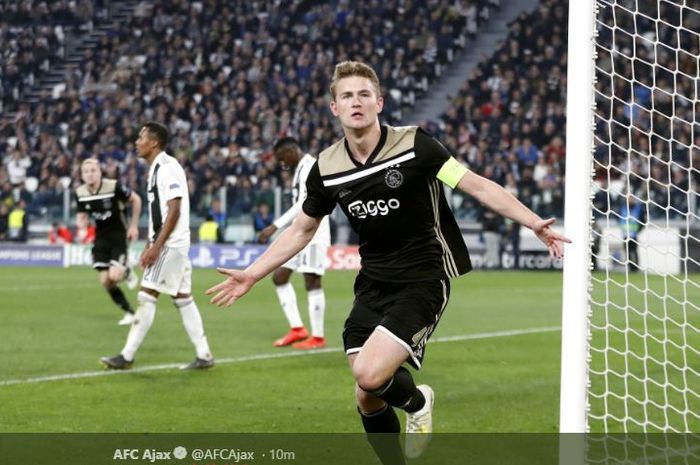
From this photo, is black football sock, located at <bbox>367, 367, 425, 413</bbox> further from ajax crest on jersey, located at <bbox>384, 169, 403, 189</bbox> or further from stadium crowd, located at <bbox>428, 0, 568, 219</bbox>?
stadium crowd, located at <bbox>428, 0, 568, 219</bbox>

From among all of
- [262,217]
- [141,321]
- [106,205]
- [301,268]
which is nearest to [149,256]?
[141,321]

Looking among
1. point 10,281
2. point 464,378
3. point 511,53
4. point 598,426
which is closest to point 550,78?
point 511,53

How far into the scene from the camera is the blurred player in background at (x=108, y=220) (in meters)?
14.6

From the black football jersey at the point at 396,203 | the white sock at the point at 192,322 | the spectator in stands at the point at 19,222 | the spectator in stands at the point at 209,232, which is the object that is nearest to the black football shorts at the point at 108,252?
the white sock at the point at 192,322

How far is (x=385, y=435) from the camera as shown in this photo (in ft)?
19.9

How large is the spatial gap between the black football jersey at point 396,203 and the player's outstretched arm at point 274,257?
0.08 m

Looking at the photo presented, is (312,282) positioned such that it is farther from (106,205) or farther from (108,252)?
(106,205)

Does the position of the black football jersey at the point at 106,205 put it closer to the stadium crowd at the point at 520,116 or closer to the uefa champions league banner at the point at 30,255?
the stadium crowd at the point at 520,116

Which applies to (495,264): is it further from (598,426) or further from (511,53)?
(598,426)

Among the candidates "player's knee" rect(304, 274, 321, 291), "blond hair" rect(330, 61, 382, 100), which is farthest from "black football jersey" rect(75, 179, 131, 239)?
"blond hair" rect(330, 61, 382, 100)

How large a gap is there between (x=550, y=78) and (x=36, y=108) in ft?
52.6

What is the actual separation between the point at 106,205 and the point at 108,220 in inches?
7.6

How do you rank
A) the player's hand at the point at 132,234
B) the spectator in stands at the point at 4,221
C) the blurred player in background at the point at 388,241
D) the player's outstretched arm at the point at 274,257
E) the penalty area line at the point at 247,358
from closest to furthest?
the blurred player in background at the point at 388,241 < the player's outstretched arm at the point at 274,257 < the penalty area line at the point at 247,358 < the player's hand at the point at 132,234 < the spectator in stands at the point at 4,221

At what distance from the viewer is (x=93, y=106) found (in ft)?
119
